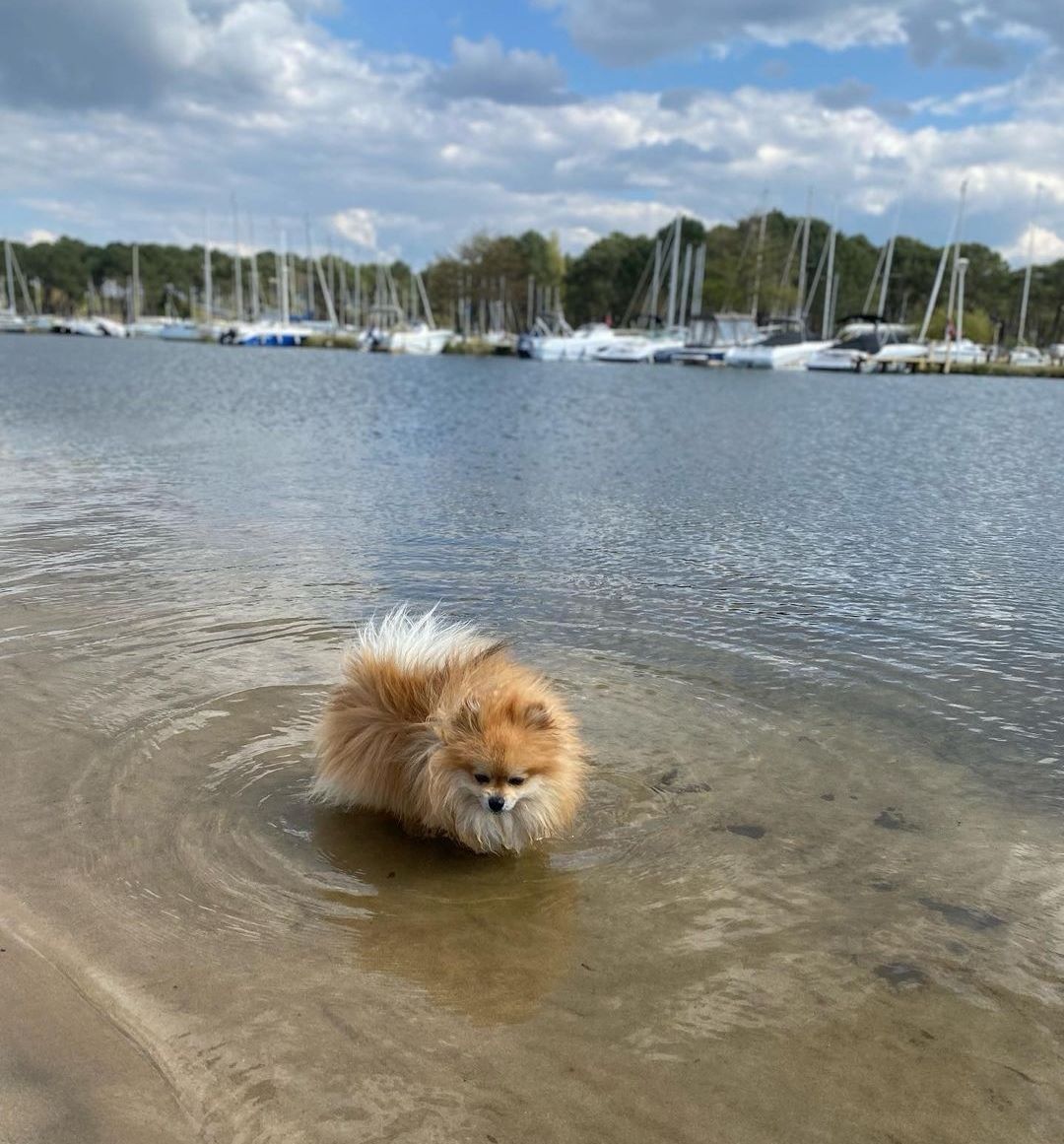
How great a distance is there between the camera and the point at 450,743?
4.62 meters

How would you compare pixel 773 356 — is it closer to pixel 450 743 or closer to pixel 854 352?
pixel 854 352

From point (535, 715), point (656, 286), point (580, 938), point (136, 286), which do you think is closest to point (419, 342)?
point (656, 286)

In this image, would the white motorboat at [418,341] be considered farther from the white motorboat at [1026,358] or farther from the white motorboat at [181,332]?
the white motorboat at [1026,358]

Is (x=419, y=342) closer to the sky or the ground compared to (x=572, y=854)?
closer to the ground

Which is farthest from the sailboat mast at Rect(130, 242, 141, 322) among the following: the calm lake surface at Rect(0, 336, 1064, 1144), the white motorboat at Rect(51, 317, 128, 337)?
the calm lake surface at Rect(0, 336, 1064, 1144)

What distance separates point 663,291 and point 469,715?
109307 mm

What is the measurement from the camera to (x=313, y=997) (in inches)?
151

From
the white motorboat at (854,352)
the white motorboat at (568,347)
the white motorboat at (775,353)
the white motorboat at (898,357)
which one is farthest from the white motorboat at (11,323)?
the white motorboat at (898,357)

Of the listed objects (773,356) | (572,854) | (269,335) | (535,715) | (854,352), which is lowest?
(269,335)

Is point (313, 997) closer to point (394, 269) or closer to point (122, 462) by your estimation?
point (122, 462)

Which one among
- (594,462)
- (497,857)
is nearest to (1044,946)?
(497,857)

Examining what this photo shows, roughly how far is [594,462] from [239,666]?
46.6ft

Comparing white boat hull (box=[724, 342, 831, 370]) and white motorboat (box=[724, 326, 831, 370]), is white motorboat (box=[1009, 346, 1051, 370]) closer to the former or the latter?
white motorboat (box=[724, 326, 831, 370])

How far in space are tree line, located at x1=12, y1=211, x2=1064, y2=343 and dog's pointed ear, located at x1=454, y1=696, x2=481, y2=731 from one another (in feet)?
309
